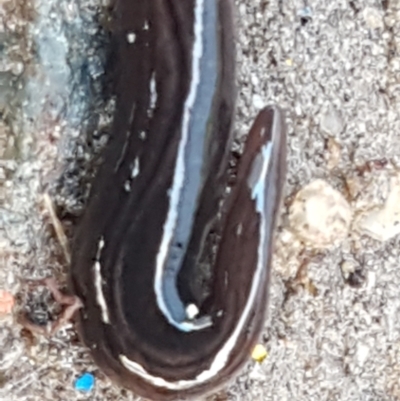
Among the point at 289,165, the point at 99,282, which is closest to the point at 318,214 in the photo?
the point at 289,165

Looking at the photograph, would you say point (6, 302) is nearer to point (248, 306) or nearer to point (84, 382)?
point (84, 382)

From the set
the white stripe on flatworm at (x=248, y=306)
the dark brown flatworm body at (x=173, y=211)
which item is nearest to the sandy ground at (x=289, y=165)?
the dark brown flatworm body at (x=173, y=211)

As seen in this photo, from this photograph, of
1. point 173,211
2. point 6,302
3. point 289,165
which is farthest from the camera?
point 289,165

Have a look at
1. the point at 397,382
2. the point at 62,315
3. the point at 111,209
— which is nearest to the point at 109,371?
the point at 62,315

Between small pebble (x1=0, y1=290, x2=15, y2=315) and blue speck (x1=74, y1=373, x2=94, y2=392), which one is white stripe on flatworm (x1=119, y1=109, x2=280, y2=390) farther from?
small pebble (x1=0, y1=290, x2=15, y2=315)

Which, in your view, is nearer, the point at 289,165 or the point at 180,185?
the point at 180,185
